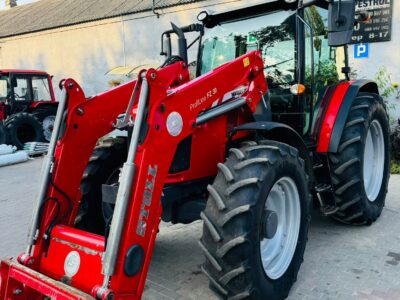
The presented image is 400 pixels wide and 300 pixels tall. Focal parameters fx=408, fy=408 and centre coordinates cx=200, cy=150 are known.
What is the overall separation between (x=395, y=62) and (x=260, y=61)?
20.5 feet

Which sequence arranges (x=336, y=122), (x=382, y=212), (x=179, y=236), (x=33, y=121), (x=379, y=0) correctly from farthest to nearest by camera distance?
(x=33, y=121) → (x=379, y=0) → (x=382, y=212) → (x=179, y=236) → (x=336, y=122)

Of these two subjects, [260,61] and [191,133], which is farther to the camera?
[260,61]

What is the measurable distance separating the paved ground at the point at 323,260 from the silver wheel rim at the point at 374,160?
0.36 meters

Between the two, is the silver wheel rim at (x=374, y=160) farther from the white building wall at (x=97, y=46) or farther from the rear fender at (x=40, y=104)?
the rear fender at (x=40, y=104)

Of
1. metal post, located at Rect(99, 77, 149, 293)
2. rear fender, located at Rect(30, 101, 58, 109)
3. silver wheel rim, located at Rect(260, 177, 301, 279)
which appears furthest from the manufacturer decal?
rear fender, located at Rect(30, 101, 58, 109)

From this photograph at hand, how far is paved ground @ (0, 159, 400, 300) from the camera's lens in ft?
10.4

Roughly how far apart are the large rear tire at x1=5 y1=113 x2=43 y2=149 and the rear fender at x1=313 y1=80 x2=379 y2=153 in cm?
874

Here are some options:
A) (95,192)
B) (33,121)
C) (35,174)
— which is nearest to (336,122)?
(95,192)

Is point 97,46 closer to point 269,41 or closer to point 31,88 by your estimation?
point 31,88

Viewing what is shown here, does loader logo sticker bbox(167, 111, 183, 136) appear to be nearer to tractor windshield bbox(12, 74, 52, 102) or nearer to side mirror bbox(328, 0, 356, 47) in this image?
side mirror bbox(328, 0, 356, 47)

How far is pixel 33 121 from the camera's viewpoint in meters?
10.9

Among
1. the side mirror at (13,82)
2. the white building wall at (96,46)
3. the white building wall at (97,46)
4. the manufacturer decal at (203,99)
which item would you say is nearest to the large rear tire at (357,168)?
the manufacturer decal at (203,99)

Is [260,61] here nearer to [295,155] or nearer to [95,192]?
[295,155]

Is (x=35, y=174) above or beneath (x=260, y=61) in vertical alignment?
beneath
